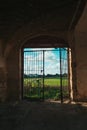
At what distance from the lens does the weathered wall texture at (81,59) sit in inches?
506

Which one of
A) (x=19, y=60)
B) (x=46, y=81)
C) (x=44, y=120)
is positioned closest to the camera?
(x=44, y=120)

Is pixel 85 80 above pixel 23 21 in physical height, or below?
below

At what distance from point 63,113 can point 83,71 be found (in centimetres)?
402

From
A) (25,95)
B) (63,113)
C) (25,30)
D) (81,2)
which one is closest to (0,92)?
(25,95)

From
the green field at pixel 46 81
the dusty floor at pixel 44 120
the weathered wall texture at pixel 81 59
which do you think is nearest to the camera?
the dusty floor at pixel 44 120

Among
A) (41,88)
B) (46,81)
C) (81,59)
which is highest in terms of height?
(81,59)

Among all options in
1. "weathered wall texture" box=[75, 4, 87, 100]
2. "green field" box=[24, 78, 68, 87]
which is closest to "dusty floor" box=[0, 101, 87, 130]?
"weathered wall texture" box=[75, 4, 87, 100]

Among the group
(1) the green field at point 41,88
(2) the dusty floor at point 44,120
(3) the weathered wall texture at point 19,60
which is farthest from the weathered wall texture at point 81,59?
(2) the dusty floor at point 44,120

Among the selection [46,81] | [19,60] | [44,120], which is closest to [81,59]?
[46,81]

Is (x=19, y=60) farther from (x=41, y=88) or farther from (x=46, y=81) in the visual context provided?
(x=46, y=81)

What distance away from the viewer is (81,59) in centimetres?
1305

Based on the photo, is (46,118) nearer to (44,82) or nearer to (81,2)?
(81,2)

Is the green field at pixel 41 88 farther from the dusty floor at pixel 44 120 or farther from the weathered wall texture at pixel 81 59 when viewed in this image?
the dusty floor at pixel 44 120

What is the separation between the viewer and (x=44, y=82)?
1449 cm
